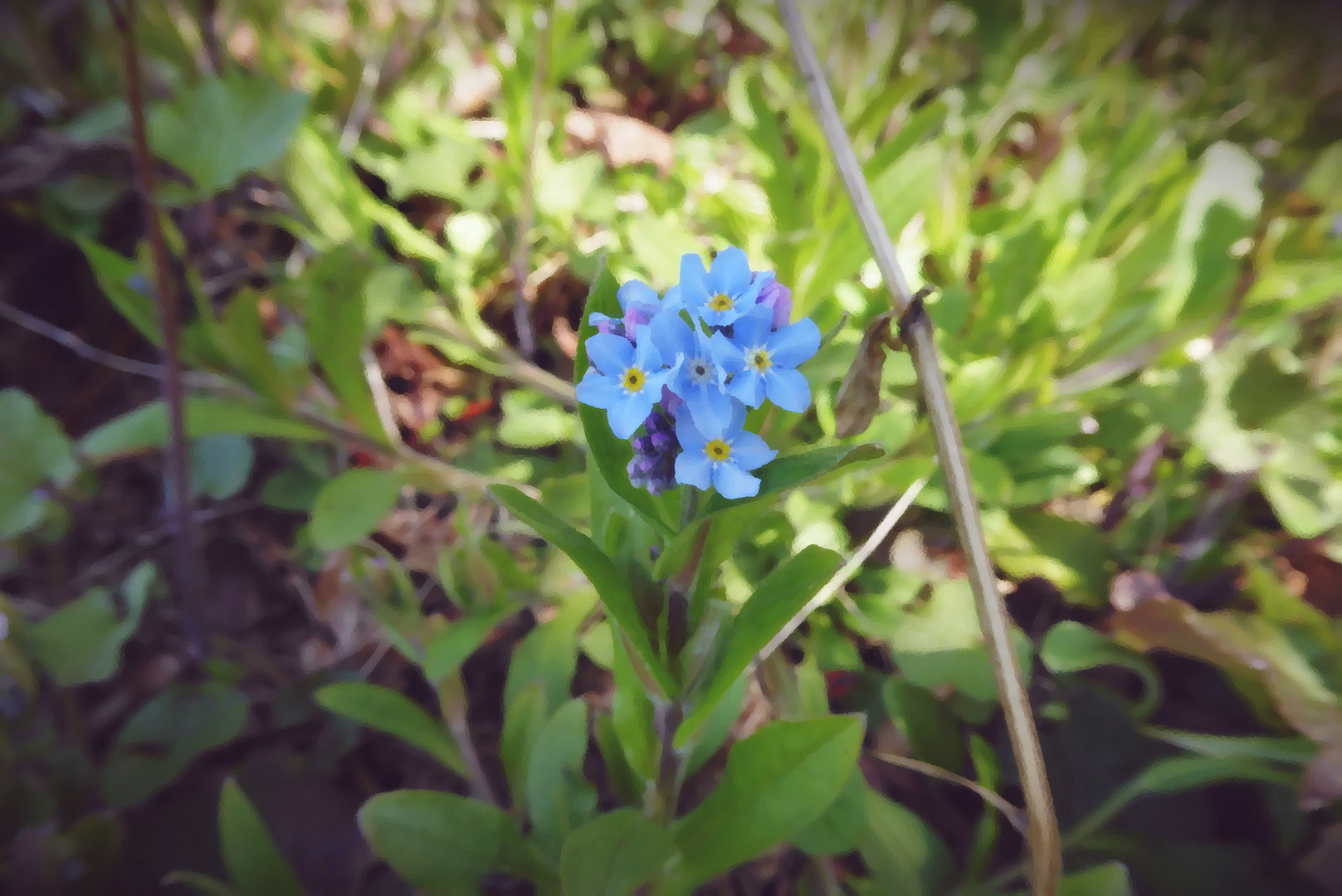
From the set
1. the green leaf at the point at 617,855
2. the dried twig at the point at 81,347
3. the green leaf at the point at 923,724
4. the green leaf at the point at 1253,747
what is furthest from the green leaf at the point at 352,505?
the green leaf at the point at 1253,747

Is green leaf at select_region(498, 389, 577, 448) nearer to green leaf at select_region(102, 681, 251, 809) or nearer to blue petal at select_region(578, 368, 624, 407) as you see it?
green leaf at select_region(102, 681, 251, 809)

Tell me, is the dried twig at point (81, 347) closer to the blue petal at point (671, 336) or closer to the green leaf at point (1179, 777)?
the blue petal at point (671, 336)

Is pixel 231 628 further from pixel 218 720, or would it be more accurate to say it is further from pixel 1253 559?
pixel 1253 559

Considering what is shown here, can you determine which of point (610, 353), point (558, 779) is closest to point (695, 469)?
point (610, 353)

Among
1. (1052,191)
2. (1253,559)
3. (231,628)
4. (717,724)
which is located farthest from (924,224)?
(231,628)

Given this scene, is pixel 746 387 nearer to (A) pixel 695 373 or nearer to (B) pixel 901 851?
(A) pixel 695 373

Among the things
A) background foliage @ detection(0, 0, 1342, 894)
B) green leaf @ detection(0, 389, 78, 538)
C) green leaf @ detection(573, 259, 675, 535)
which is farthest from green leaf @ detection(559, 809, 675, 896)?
green leaf @ detection(0, 389, 78, 538)

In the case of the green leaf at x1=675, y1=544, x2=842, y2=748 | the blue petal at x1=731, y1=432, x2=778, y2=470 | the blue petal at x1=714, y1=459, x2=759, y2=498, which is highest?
the blue petal at x1=731, y1=432, x2=778, y2=470
